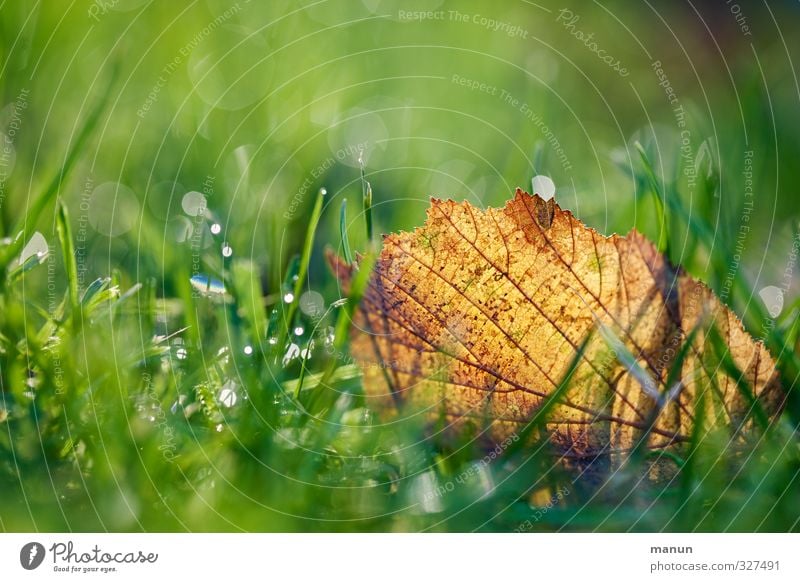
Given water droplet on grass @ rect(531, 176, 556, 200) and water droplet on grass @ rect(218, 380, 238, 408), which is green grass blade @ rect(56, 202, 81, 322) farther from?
water droplet on grass @ rect(531, 176, 556, 200)

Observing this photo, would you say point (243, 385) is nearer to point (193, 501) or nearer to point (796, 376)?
point (193, 501)

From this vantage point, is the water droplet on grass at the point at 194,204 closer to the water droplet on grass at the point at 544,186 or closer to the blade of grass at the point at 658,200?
the water droplet on grass at the point at 544,186

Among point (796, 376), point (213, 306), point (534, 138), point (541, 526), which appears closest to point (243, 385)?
point (213, 306)

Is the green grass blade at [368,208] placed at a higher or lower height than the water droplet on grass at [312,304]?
higher
